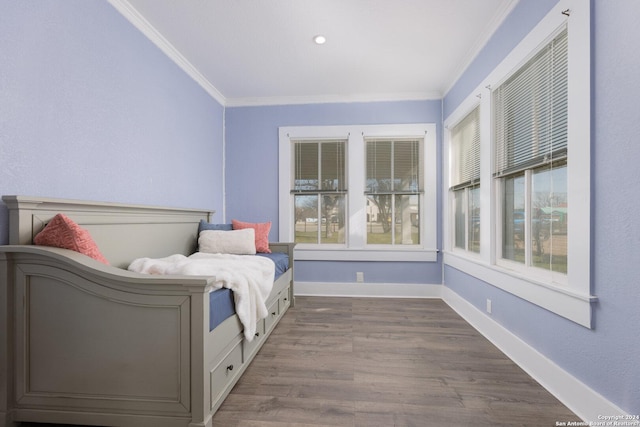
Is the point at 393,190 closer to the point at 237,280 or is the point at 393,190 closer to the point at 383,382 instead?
the point at 383,382

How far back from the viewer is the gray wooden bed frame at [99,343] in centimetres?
134

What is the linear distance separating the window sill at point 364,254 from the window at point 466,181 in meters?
0.42

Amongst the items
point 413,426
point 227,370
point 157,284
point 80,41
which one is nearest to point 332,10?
point 80,41

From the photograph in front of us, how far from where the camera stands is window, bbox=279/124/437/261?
12.9ft

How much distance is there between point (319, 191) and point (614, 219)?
3.04 meters

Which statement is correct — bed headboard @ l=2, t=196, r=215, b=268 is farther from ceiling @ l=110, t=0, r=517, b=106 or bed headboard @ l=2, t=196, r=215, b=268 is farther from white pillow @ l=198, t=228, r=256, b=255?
ceiling @ l=110, t=0, r=517, b=106

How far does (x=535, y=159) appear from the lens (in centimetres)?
202

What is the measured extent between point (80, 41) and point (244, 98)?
229 cm

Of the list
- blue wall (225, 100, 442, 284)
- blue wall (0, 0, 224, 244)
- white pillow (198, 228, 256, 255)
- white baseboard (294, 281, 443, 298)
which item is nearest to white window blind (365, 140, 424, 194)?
blue wall (225, 100, 442, 284)

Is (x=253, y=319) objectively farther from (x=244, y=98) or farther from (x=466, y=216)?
(x=244, y=98)

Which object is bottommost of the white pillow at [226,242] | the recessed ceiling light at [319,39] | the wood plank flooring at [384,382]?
the wood plank flooring at [384,382]

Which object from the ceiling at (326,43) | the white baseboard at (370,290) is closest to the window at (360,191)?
the white baseboard at (370,290)

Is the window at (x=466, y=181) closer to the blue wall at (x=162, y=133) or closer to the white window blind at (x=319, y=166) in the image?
the blue wall at (x=162, y=133)

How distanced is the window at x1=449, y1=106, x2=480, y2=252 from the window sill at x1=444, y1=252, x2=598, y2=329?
17.1 inches
